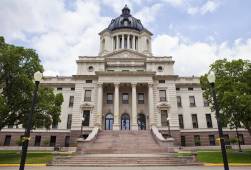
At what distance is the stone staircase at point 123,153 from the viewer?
1669 centimetres

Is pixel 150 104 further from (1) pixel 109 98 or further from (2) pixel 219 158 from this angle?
(2) pixel 219 158

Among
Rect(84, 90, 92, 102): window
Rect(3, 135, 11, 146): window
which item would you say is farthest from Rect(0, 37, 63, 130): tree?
Rect(3, 135, 11, 146): window

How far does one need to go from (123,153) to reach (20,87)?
42.5 feet

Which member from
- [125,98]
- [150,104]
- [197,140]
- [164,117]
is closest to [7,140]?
Result: [125,98]

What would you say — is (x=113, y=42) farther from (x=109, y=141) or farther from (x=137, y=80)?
(x=109, y=141)

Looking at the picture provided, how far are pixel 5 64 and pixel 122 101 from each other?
22529mm

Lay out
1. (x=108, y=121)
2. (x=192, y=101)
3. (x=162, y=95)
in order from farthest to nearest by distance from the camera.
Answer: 1. (x=192, y=101)
2. (x=162, y=95)
3. (x=108, y=121)

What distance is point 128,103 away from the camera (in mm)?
39750

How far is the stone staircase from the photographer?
16688mm

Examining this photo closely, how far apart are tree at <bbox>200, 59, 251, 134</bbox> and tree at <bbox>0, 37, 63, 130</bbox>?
18.3 metres

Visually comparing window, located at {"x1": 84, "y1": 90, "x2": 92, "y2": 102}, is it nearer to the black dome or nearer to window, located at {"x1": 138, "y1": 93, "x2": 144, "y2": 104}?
window, located at {"x1": 138, "y1": 93, "x2": 144, "y2": 104}

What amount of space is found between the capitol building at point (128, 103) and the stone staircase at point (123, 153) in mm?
5697

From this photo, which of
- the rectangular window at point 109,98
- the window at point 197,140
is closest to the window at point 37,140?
the rectangular window at point 109,98

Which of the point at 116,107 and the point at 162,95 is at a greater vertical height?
the point at 162,95
